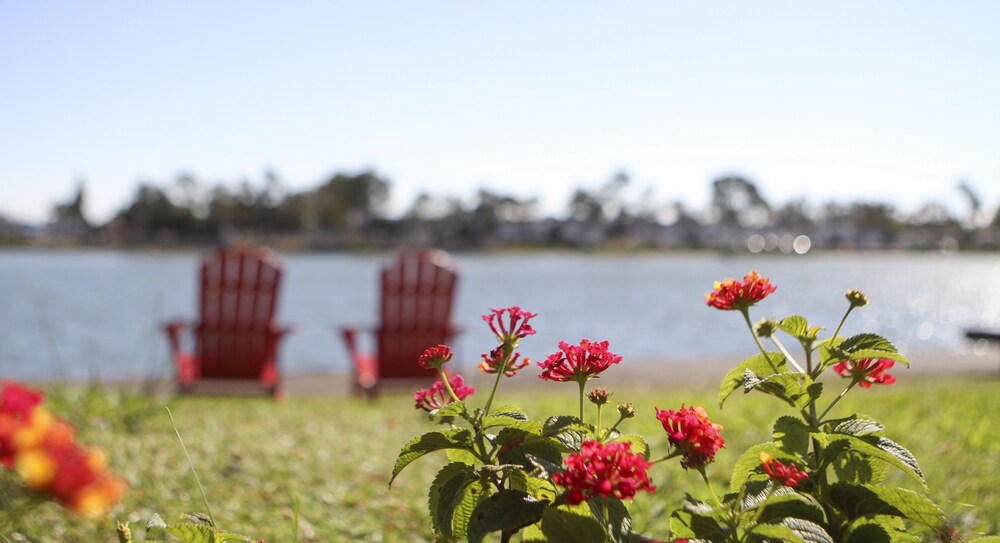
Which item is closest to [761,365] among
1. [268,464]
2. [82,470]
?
[82,470]

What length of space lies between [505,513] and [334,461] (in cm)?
239

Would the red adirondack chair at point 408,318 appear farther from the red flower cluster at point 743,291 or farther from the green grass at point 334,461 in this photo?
the red flower cluster at point 743,291

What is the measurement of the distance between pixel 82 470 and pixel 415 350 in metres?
5.74

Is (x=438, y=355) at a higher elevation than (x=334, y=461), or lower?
higher

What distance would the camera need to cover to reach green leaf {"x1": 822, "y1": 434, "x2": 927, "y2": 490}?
48.8 inches

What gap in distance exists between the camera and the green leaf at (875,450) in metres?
1.24

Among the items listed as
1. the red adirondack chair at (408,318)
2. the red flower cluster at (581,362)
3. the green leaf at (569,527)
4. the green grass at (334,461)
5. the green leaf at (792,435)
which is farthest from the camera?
the red adirondack chair at (408,318)

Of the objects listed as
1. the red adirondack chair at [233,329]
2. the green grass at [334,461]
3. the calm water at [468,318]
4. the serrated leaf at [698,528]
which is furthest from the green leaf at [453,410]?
the red adirondack chair at [233,329]

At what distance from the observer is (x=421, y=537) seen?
230cm

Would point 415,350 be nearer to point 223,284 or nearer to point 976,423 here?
point 223,284

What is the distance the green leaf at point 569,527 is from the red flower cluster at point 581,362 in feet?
0.63

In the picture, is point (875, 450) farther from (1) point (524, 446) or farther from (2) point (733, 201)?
(2) point (733, 201)

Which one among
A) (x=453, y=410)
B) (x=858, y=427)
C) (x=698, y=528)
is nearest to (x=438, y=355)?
(x=453, y=410)

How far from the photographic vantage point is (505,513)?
1136 millimetres
